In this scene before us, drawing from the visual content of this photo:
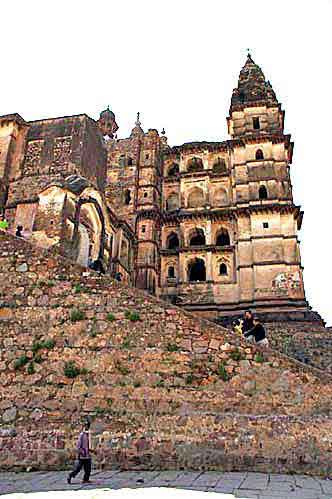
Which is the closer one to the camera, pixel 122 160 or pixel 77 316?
pixel 77 316

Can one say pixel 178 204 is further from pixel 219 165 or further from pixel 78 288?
pixel 78 288

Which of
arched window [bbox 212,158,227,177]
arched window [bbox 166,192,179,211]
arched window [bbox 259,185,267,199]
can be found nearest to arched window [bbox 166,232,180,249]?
arched window [bbox 166,192,179,211]

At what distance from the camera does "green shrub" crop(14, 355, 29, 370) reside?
9156mm

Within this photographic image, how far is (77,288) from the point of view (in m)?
9.85

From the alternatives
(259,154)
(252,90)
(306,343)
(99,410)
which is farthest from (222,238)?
(99,410)

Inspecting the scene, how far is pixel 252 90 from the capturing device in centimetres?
3306

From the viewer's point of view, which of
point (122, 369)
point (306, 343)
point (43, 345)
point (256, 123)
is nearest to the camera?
point (122, 369)

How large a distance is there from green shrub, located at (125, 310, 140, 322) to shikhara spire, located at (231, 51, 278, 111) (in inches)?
1001

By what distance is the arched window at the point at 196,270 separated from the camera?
1106 inches

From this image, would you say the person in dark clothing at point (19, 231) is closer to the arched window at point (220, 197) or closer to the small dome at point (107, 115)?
the arched window at point (220, 197)

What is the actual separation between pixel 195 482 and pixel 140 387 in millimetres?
2187

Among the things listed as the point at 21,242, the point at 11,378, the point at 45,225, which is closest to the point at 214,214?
the point at 45,225

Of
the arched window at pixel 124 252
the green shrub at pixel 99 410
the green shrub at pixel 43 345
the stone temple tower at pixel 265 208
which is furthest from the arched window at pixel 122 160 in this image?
the green shrub at pixel 99 410

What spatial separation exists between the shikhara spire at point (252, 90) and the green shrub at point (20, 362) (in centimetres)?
2655
